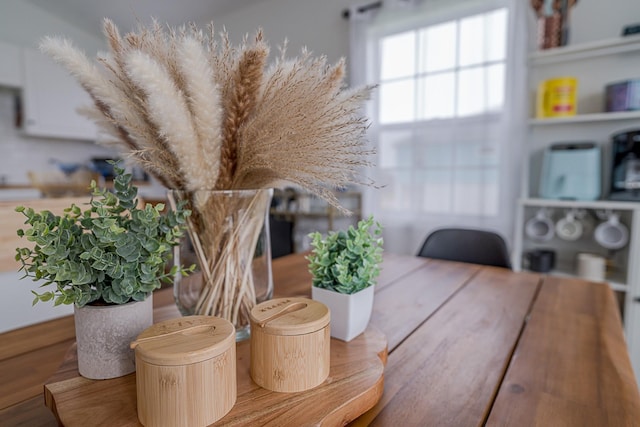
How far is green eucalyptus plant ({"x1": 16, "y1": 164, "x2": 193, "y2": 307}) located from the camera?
398 mm

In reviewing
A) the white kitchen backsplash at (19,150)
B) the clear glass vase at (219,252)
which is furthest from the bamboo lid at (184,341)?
the white kitchen backsplash at (19,150)

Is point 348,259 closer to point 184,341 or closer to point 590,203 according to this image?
point 184,341

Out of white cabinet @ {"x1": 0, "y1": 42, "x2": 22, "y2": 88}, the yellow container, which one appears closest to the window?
the yellow container

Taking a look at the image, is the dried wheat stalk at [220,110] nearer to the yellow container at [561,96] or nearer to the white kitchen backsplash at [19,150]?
the yellow container at [561,96]

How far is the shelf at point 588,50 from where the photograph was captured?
5.84ft

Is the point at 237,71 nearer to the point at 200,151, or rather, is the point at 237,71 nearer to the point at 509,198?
the point at 200,151

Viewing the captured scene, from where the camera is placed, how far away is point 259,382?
1.46 ft

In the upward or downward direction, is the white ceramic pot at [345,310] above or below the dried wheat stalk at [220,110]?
below

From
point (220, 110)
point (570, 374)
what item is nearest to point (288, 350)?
point (220, 110)

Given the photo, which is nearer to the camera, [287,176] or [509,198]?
[287,176]

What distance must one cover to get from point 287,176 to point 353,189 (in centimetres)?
250

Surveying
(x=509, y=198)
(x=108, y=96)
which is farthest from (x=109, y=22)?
(x=509, y=198)

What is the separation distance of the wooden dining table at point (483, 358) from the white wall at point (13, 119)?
3968 millimetres

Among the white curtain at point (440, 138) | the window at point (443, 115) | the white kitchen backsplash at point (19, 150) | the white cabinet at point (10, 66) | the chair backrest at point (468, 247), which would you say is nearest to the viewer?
the chair backrest at point (468, 247)
